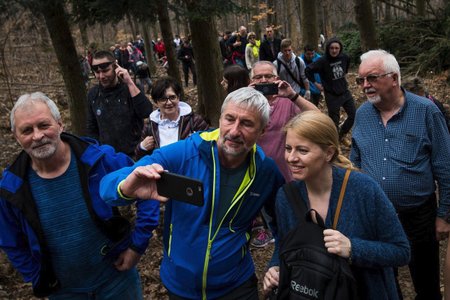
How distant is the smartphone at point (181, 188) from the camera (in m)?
1.82

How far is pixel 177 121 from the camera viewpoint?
156 inches

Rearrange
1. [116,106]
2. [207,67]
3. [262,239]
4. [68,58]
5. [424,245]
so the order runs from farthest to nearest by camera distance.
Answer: [207,67] → [68,58] → [262,239] → [116,106] → [424,245]

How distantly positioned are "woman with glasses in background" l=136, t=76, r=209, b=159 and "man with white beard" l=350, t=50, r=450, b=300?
1.67 m

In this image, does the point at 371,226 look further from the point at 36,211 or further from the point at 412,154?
the point at 36,211

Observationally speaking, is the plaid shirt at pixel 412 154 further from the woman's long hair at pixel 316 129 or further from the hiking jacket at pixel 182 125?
the hiking jacket at pixel 182 125

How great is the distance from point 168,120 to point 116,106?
88cm

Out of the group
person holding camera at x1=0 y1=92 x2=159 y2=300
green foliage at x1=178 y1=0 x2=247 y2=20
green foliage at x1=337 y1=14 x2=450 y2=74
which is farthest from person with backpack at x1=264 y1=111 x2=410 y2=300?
green foliage at x1=337 y1=14 x2=450 y2=74

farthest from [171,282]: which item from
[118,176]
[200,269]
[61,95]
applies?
[61,95]

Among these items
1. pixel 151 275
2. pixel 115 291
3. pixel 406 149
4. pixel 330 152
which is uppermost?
pixel 330 152

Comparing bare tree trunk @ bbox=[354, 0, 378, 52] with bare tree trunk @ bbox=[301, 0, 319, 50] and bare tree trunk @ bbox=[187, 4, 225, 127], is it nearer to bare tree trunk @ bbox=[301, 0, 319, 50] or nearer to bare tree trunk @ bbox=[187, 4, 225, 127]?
bare tree trunk @ bbox=[301, 0, 319, 50]

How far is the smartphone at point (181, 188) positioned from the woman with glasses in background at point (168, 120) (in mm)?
1983

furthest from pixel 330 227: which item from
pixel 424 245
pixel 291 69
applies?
pixel 291 69

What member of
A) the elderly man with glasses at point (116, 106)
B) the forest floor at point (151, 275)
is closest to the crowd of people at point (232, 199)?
the forest floor at point (151, 275)

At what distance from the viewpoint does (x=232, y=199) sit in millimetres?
2314
